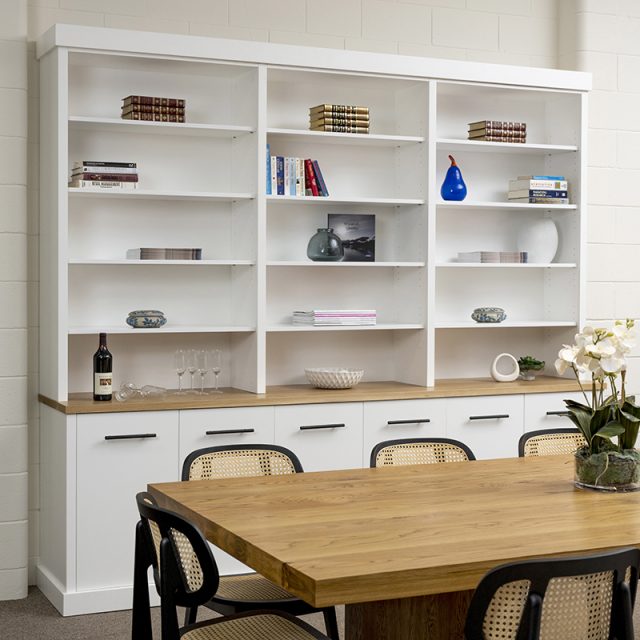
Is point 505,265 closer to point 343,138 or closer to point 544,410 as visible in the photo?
point 544,410

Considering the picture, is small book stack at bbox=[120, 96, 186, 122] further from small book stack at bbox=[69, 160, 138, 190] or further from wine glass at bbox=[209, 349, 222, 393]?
wine glass at bbox=[209, 349, 222, 393]

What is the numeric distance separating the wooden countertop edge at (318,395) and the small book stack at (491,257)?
651 mm

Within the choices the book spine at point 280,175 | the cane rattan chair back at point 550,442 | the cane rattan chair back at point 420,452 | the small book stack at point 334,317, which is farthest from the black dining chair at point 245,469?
the book spine at point 280,175

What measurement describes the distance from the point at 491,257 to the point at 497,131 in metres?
0.67

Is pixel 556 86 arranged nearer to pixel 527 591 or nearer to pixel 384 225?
pixel 384 225

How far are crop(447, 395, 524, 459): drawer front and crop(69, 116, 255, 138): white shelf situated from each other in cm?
171

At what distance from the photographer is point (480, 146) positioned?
5531 mm

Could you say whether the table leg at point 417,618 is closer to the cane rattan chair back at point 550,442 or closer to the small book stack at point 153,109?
the cane rattan chair back at point 550,442

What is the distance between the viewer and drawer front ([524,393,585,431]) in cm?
533

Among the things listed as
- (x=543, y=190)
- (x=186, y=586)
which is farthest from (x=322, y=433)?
(x=186, y=586)

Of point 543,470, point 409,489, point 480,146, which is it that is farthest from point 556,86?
point 409,489

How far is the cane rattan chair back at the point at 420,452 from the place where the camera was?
393cm

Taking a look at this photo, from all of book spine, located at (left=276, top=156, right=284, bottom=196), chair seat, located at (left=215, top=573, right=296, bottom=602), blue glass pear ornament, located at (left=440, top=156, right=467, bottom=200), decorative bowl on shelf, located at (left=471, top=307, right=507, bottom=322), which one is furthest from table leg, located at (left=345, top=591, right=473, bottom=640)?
blue glass pear ornament, located at (left=440, top=156, right=467, bottom=200)

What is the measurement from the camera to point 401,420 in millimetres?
5059
